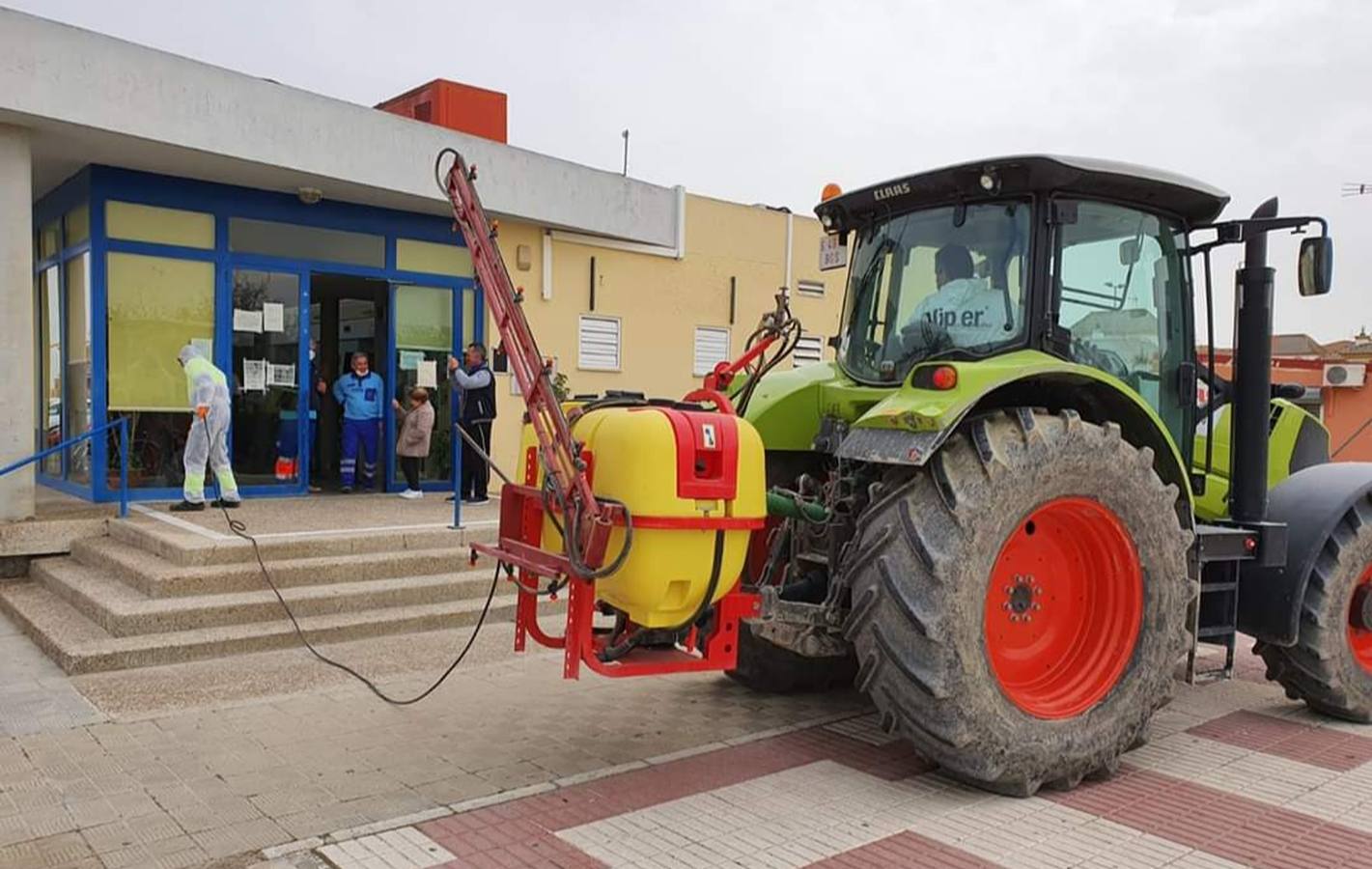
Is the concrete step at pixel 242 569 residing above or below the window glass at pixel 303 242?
below

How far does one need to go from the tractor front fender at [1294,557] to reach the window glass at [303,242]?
27.7 feet

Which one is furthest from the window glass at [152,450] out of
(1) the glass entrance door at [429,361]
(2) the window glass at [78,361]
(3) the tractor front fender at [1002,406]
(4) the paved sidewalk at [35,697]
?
(3) the tractor front fender at [1002,406]

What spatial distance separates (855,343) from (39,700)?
4476 mm

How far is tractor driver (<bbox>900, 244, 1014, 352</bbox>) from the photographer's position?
4.54 metres

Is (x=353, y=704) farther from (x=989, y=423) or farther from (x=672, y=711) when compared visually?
(x=989, y=423)

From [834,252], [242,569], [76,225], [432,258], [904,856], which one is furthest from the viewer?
[432,258]

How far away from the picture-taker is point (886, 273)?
4988 mm

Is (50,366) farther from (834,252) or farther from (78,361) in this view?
(834,252)

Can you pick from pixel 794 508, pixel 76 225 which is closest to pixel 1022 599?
pixel 794 508

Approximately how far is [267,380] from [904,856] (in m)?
8.27

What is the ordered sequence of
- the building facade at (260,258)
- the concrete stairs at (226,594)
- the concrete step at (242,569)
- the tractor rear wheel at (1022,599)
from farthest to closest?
1. the building facade at (260,258)
2. the concrete step at (242,569)
3. the concrete stairs at (226,594)
4. the tractor rear wheel at (1022,599)

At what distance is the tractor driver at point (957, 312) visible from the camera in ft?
14.9

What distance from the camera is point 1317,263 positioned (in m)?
4.86

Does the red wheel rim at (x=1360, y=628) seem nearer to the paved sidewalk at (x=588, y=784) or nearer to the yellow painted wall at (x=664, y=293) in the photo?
the paved sidewalk at (x=588, y=784)
